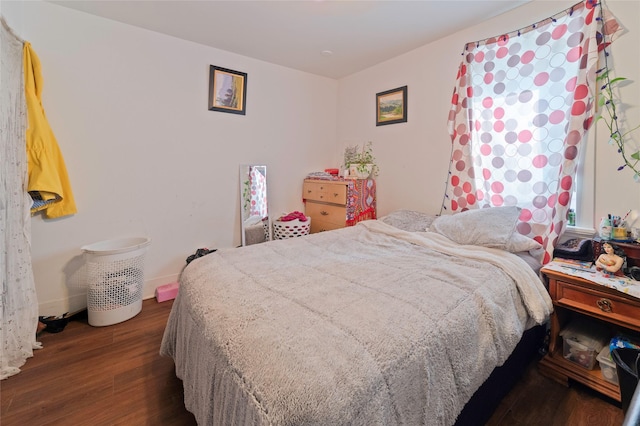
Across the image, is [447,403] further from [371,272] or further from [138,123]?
[138,123]

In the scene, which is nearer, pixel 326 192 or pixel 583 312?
pixel 583 312

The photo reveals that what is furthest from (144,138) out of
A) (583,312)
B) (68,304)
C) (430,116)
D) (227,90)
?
(583,312)

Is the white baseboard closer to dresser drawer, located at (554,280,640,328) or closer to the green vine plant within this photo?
dresser drawer, located at (554,280,640,328)

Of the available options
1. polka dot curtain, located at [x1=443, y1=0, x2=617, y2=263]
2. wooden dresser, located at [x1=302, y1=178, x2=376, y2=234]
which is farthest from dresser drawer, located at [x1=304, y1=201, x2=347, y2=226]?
polka dot curtain, located at [x1=443, y1=0, x2=617, y2=263]

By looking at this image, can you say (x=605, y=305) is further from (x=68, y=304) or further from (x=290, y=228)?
(x=68, y=304)

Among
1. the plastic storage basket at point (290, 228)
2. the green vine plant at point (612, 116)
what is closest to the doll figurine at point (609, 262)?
the green vine plant at point (612, 116)

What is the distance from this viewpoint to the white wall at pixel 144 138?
2129mm

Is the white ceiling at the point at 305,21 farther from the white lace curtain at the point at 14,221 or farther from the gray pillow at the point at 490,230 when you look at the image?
the gray pillow at the point at 490,230

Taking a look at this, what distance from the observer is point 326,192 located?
3.17 metres

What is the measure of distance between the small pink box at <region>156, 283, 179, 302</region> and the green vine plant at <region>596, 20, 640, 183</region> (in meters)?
3.41

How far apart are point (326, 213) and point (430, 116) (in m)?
1.48

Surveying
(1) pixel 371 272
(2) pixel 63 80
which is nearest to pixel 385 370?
(1) pixel 371 272

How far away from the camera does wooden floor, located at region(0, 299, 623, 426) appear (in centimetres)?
130

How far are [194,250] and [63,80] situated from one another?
5.68 feet
